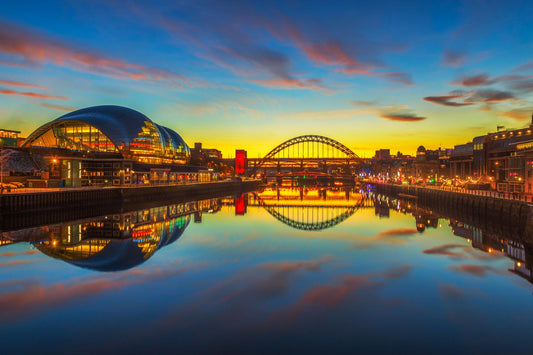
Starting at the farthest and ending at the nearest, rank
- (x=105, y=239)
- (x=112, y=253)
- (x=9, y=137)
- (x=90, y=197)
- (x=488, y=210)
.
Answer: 1. (x=9, y=137)
2. (x=90, y=197)
3. (x=488, y=210)
4. (x=105, y=239)
5. (x=112, y=253)

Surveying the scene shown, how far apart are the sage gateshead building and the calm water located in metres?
33.0

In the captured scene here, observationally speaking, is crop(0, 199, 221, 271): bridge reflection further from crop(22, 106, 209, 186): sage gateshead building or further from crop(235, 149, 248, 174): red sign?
crop(235, 149, 248, 174): red sign

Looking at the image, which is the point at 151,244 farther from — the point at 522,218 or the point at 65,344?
the point at 522,218

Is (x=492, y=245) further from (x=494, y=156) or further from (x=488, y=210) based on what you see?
(x=494, y=156)

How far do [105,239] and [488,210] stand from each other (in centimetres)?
3607

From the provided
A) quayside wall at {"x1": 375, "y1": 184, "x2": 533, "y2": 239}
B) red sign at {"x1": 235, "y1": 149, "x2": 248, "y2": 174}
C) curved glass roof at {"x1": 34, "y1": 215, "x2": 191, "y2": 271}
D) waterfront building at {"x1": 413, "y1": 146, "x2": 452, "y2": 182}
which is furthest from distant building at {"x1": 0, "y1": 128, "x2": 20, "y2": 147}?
waterfront building at {"x1": 413, "y1": 146, "x2": 452, "y2": 182}

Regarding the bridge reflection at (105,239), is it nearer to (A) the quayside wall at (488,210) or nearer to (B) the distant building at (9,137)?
(A) the quayside wall at (488,210)

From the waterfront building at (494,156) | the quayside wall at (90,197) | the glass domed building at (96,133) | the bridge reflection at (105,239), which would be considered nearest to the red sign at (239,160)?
the glass domed building at (96,133)

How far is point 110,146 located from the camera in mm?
79562

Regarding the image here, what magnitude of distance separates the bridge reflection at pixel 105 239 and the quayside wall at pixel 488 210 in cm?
2665

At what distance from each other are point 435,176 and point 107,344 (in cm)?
12287

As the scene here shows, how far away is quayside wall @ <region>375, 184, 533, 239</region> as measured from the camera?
30500 mm

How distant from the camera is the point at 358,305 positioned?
13273mm

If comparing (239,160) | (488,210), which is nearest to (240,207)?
(488,210)
